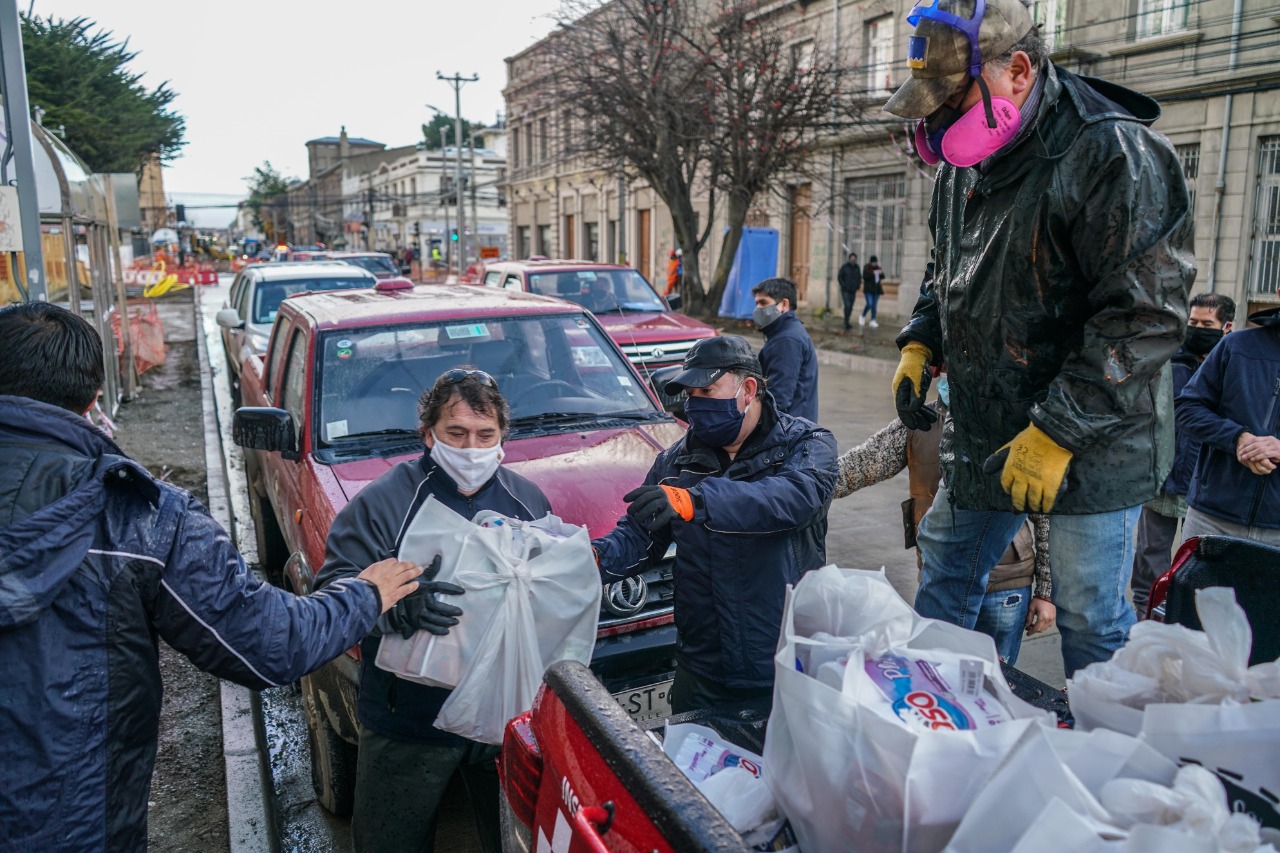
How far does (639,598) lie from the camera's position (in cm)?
333

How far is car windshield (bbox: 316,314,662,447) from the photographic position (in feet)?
14.1

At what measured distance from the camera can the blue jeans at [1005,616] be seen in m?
3.23

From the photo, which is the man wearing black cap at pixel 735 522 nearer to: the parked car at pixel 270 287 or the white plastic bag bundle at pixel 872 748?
the white plastic bag bundle at pixel 872 748

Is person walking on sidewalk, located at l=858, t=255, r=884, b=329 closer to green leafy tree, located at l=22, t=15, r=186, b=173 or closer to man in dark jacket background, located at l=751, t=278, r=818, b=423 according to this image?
man in dark jacket background, located at l=751, t=278, r=818, b=423

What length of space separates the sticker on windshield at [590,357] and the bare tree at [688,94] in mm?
17869

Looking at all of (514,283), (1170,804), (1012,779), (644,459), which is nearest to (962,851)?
(1012,779)

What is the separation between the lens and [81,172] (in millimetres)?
10547

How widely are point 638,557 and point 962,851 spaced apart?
181cm

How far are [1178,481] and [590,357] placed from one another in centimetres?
296

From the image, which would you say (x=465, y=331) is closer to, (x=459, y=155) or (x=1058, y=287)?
(x=1058, y=287)

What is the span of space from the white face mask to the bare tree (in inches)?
786

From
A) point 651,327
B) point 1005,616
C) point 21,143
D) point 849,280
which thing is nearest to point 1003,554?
point 1005,616

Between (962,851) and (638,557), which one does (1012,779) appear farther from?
(638,557)

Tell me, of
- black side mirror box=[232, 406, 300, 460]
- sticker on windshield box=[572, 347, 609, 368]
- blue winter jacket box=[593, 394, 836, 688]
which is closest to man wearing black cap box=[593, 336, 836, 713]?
blue winter jacket box=[593, 394, 836, 688]
